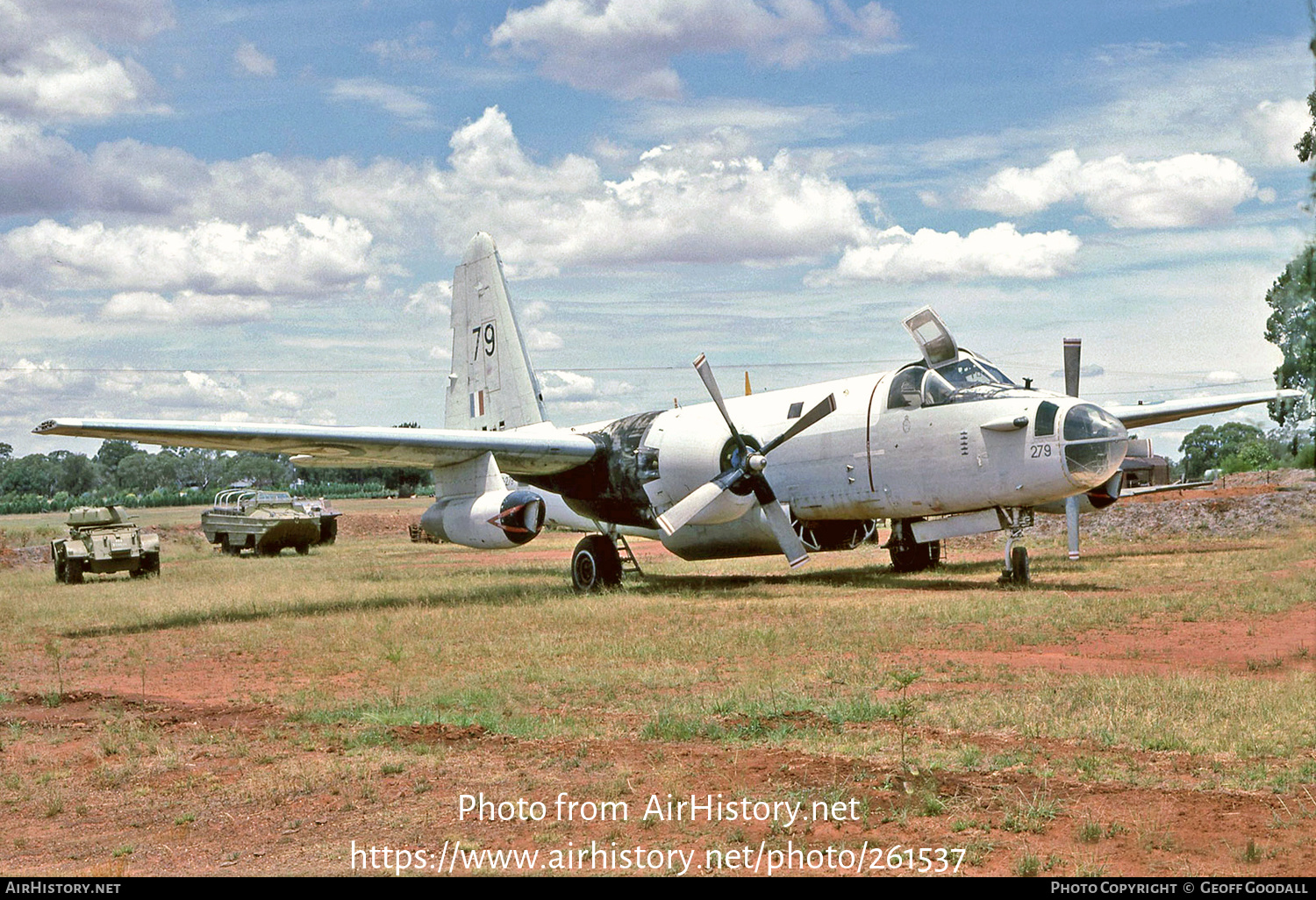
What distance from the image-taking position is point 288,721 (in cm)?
1048

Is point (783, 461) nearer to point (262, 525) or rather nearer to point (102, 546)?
point (102, 546)

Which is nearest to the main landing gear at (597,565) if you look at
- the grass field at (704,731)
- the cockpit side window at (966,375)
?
→ the grass field at (704,731)

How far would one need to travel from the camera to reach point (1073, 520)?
77.5 feet

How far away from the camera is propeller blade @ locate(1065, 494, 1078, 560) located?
23.2 m

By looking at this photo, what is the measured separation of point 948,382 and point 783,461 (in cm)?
339

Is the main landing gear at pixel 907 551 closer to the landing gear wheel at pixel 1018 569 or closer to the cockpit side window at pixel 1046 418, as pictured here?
the landing gear wheel at pixel 1018 569

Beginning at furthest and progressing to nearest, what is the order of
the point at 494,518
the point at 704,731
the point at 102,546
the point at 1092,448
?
the point at 102,546 < the point at 494,518 < the point at 1092,448 < the point at 704,731

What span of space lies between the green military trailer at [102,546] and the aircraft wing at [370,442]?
445 inches

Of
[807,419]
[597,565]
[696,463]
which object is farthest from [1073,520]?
[597,565]

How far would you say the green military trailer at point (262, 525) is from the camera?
39.2 m

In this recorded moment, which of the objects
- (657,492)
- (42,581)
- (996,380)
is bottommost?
(42,581)

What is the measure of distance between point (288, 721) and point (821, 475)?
12066mm
